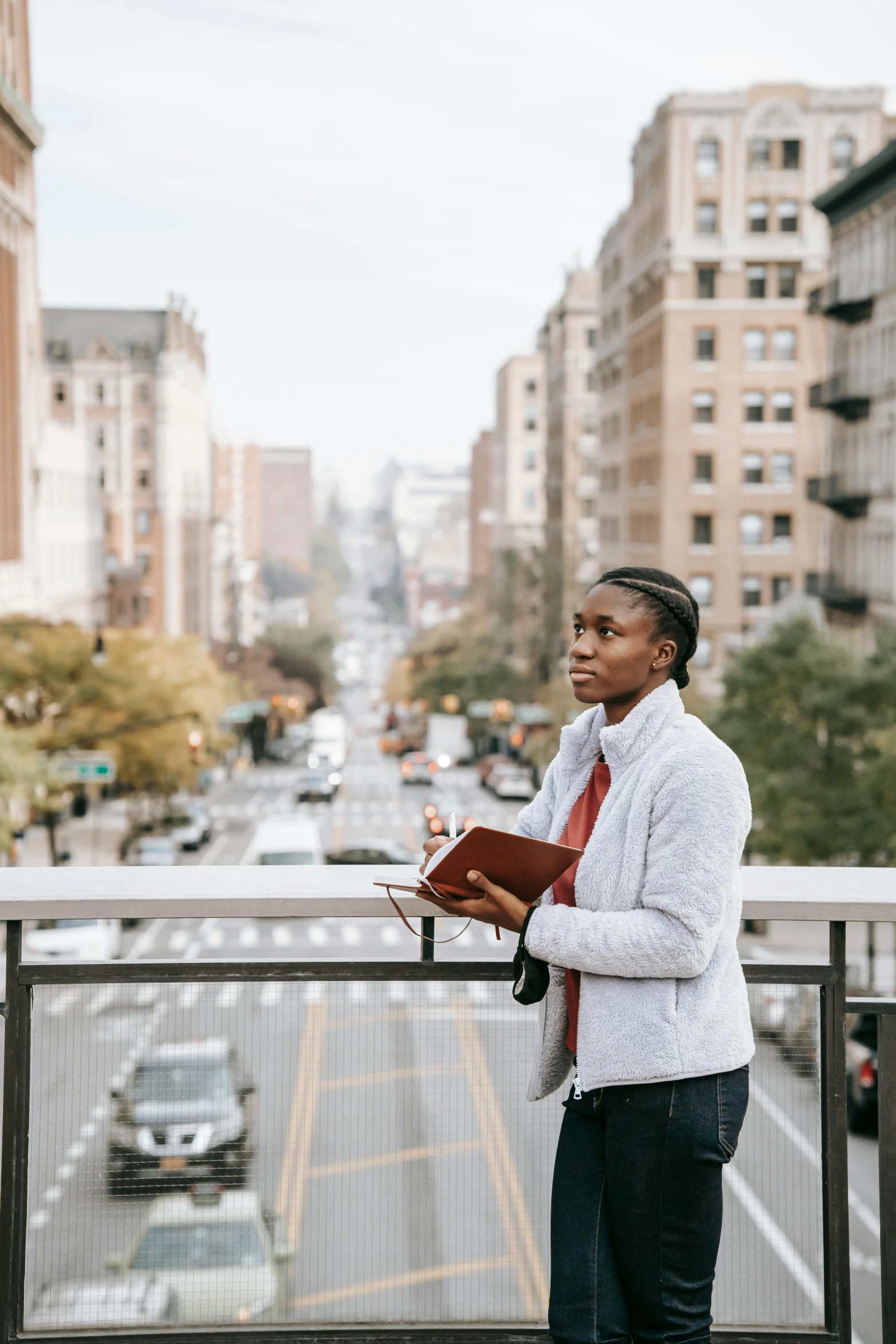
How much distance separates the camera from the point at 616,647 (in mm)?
3547

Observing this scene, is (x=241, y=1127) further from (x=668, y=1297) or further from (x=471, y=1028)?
(x=668, y=1297)

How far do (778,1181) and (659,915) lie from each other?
4.64 ft

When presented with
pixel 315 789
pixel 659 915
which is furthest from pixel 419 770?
pixel 659 915

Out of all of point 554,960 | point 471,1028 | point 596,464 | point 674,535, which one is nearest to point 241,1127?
point 471,1028

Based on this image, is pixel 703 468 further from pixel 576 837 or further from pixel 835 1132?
pixel 576 837

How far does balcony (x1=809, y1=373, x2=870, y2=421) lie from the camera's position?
160ft

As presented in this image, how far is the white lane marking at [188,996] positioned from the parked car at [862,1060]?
5.75 ft

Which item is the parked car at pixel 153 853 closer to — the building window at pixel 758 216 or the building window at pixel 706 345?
the building window at pixel 706 345

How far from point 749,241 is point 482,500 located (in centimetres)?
11310

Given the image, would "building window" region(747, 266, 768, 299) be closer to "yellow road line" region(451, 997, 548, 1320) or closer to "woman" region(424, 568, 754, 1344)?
"yellow road line" region(451, 997, 548, 1320)

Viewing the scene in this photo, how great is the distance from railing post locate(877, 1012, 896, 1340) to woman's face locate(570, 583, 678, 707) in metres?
1.48

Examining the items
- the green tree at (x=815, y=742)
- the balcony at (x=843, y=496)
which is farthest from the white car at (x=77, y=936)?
the balcony at (x=843, y=496)

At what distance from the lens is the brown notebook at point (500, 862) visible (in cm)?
335

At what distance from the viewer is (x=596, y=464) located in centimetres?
9469
